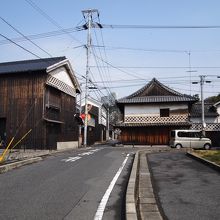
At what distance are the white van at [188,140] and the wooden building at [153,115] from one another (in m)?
5.11

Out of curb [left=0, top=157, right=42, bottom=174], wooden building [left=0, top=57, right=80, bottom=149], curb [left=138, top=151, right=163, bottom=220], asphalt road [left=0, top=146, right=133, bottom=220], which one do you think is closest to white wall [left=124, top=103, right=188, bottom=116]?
wooden building [left=0, top=57, right=80, bottom=149]

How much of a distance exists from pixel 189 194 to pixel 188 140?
25100 mm

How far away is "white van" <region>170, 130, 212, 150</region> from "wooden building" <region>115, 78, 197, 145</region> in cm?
511

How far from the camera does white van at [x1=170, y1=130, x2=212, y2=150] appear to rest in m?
32.3

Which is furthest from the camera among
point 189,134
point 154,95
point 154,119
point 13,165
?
point 154,95

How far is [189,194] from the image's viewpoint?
8.02 meters

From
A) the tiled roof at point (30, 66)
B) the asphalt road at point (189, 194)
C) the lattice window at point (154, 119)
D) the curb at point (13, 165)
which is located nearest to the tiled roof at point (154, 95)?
the lattice window at point (154, 119)

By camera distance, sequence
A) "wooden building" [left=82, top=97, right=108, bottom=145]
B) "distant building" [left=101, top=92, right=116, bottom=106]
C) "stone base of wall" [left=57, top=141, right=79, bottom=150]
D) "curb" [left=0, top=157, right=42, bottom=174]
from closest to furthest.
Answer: "curb" [left=0, top=157, right=42, bottom=174]
"stone base of wall" [left=57, top=141, right=79, bottom=150]
"wooden building" [left=82, top=97, right=108, bottom=145]
"distant building" [left=101, top=92, right=116, bottom=106]

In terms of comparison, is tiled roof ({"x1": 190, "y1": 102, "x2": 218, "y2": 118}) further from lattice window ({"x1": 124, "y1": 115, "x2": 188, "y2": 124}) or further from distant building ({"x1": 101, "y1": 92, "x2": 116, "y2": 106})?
distant building ({"x1": 101, "y1": 92, "x2": 116, "y2": 106})

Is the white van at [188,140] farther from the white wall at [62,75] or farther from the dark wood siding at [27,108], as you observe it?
the white wall at [62,75]

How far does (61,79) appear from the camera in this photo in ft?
108

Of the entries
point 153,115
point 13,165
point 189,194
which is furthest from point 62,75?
point 189,194

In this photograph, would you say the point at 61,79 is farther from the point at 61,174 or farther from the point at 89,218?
the point at 89,218

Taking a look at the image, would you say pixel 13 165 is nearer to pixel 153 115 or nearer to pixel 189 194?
pixel 189 194
